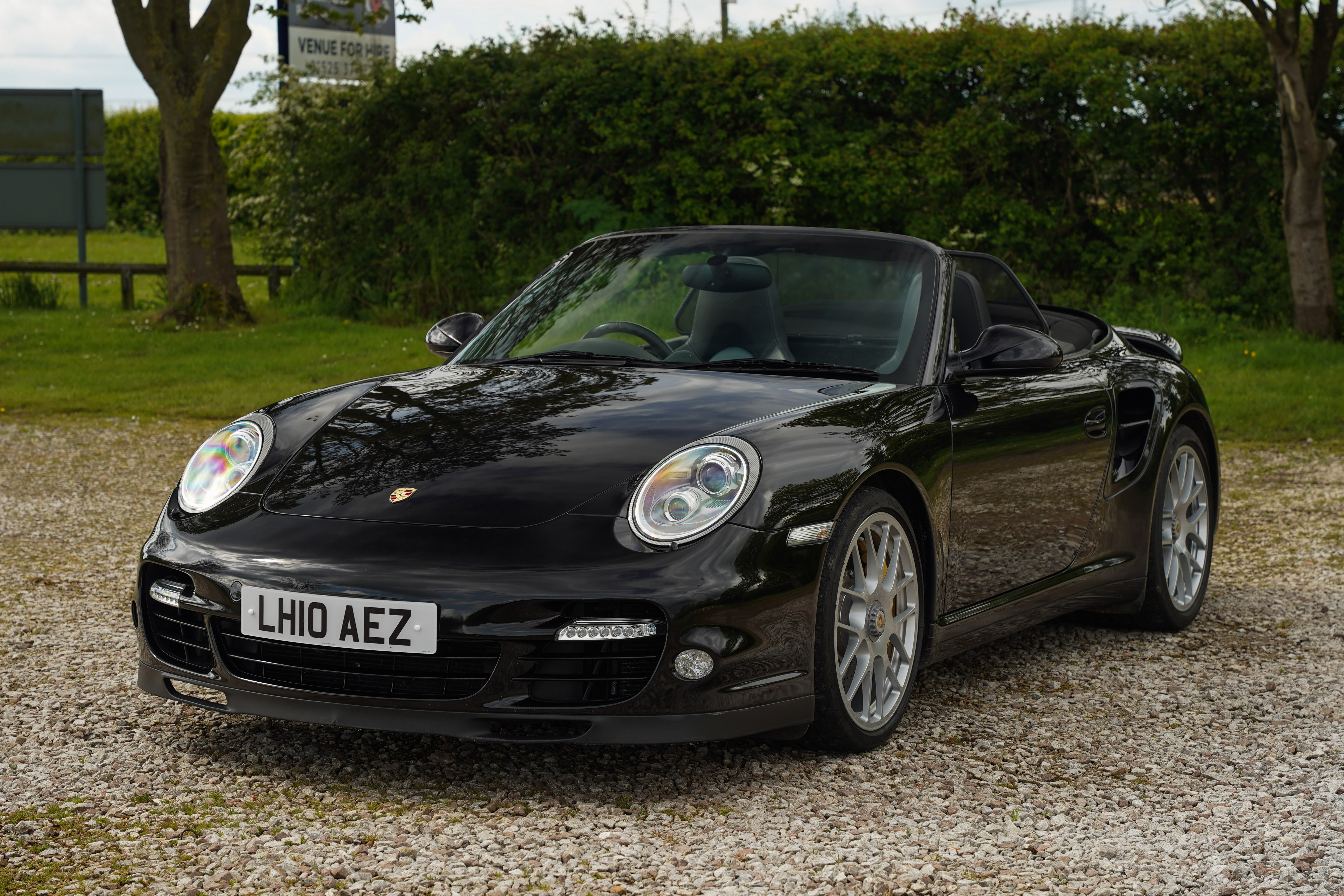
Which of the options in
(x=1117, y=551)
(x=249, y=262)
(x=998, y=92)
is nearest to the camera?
(x=1117, y=551)

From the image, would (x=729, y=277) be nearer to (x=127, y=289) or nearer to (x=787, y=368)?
(x=787, y=368)

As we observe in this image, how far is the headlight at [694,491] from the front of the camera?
3.40 meters

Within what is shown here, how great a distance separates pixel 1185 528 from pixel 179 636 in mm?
3682

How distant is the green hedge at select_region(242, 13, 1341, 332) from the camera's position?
1442cm

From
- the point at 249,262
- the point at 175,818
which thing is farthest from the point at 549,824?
the point at 249,262

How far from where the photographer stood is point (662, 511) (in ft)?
11.3

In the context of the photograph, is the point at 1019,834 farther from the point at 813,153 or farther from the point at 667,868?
the point at 813,153

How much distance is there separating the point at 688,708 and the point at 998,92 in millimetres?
12705

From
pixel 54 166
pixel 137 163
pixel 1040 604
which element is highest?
pixel 137 163

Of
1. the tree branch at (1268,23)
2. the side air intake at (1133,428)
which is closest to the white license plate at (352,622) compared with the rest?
the side air intake at (1133,428)

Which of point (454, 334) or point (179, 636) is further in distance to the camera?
point (454, 334)

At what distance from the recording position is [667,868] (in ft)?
10.0

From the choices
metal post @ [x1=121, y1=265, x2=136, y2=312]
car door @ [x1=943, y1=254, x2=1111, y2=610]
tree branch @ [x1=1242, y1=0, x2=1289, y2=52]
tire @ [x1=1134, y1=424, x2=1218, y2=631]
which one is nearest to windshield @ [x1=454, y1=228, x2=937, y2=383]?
car door @ [x1=943, y1=254, x2=1111, y2=610]

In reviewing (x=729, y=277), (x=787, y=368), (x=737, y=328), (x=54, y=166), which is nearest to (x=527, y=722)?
(x=787, y=368)
